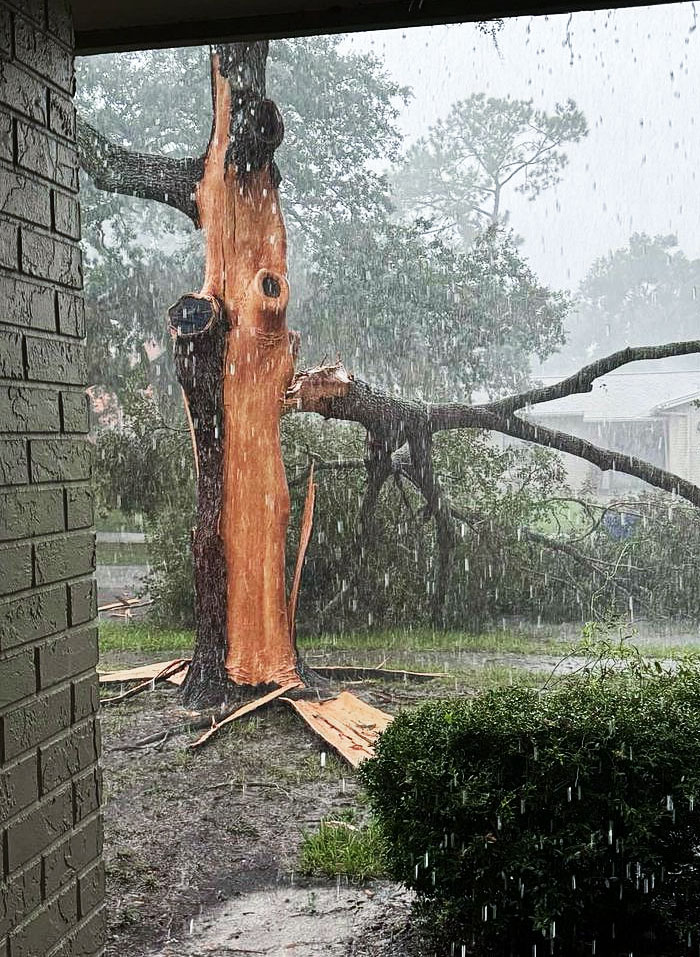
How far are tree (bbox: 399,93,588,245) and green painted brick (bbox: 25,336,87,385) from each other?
17.1ft

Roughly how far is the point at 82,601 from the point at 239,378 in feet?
13.3

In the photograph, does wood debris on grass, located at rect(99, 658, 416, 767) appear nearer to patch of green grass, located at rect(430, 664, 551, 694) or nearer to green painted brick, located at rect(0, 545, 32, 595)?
patch of green grass, located at rect(430, 664, 551, 694)

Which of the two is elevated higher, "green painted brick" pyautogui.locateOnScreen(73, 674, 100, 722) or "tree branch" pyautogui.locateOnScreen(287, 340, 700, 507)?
"tree branch" pyautogui.locateOnScreen(287, 340, 700, 507)

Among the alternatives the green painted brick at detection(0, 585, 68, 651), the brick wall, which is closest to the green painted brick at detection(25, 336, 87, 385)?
the brick wall

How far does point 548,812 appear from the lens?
2303 millimetres

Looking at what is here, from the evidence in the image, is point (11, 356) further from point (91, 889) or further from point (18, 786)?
point (91, 889)

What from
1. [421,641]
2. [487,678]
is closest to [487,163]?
[421,641]

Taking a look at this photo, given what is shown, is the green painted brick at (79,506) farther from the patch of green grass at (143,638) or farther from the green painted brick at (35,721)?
the patch of green grass at (143,638)

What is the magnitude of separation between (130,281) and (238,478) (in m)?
1.88

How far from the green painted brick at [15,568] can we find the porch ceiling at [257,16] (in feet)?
2.87

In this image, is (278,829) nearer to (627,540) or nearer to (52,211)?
(627,540)

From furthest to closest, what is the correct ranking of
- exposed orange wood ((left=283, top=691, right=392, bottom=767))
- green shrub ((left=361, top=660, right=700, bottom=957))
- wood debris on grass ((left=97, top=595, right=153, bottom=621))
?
1. wood debris on grass ((left=97, top=595, right=153, bottom=621))
2. exposed orange wood ((left=283, top=691, right=392, bottom=767))
3. green shrub ((left=361, top=660, right=700, bottom=957))

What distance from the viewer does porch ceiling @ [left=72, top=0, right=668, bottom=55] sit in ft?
4.95

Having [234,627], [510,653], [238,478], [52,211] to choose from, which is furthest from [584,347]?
[52,211]
